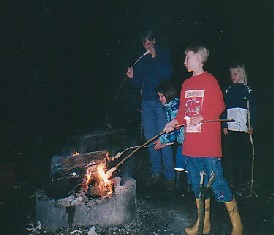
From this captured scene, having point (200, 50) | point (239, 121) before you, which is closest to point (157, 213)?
point (239, 121)

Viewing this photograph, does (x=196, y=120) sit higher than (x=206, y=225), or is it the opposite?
(x=196, y=120)

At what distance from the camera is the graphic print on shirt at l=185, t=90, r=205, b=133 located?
12.7 feet

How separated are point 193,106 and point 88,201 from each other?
196 cm

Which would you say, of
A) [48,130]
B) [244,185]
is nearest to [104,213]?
[244,185]

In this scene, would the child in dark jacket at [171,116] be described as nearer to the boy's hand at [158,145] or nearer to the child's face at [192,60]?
the boy's hand at [158,145]

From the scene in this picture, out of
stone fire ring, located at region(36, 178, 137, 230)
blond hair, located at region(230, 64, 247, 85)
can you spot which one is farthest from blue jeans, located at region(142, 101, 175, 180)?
stone fire ring, located at region(36, 178, 137, 230)

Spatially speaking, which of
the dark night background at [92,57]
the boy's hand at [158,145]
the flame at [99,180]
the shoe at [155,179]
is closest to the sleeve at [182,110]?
the flame at [99,180]

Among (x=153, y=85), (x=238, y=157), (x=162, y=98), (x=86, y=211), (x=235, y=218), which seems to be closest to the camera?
(x=235, y=218)

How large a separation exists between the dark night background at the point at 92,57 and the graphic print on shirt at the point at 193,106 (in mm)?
3542

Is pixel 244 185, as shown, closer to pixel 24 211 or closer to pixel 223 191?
pixel 223 191

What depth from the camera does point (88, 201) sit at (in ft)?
14.0

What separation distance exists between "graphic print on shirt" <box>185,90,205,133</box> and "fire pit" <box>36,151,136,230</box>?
1.35 meters

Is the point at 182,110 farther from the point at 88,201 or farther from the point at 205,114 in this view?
the point at 88,201

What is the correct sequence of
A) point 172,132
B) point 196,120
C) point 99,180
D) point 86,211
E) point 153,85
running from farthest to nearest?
point 153,85, point 172,132, point 99,180, point 86,211, point 196,120
